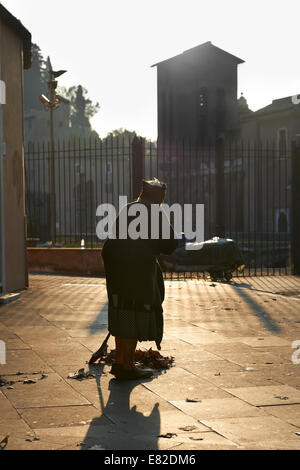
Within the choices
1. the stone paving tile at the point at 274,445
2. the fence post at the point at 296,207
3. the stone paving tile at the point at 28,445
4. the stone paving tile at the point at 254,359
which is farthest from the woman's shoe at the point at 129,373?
the fence post at the point at 296,207

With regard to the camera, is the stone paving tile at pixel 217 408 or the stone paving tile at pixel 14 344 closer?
the stone paving tile at pixel 217 408

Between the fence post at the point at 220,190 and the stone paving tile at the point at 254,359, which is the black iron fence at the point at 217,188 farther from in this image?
the stone paving tile at the point at 254,359

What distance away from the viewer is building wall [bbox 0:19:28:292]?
466 inches

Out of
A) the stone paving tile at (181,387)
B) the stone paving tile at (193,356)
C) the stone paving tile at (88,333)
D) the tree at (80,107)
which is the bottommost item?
the stone paving tile at (181,387)

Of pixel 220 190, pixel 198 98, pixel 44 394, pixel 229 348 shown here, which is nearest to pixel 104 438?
pixel 44 394

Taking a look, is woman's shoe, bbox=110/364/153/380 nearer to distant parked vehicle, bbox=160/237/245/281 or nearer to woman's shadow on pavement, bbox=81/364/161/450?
woman's shadow on pavement, bbox=81/364/161/450

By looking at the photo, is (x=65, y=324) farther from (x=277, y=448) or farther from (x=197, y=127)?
(x=197, y=127)

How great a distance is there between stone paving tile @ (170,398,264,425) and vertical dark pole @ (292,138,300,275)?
11034 mm

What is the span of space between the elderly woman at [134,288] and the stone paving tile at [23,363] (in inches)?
30.5

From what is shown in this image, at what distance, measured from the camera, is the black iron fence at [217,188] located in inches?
619

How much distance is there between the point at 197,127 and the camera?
41344mm

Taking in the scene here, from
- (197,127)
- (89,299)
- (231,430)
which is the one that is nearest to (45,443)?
(231,430)

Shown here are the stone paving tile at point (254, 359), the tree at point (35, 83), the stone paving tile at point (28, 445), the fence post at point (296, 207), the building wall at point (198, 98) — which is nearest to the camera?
the stone paving tile at point (28, 445)

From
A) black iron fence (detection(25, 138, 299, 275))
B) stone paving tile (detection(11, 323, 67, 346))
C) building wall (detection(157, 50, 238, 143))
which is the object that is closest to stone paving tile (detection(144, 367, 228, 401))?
stone paving tile (detection(11, 323, 67, 346))
